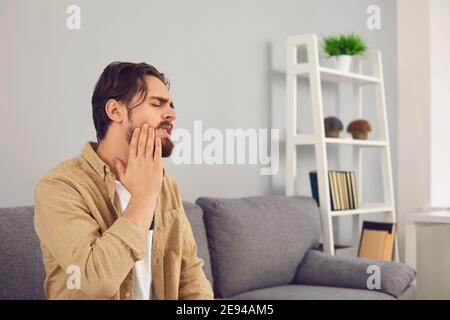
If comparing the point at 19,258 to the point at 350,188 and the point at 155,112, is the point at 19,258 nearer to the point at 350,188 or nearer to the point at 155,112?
the point at 155,112

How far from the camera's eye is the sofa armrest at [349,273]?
2369mm

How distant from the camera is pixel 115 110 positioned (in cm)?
108

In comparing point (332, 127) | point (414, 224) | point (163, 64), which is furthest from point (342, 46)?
point (163, 64)

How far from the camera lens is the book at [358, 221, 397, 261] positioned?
299cm

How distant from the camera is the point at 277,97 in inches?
116

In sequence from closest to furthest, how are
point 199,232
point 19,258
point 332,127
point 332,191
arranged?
point 19,258 → point 199,232 → point 332,191 → point 332,127

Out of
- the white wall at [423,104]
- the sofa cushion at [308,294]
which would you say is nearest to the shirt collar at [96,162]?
the sofa cushion at [308,294]

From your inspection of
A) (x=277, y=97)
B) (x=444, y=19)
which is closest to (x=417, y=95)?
(x=444, y=19)

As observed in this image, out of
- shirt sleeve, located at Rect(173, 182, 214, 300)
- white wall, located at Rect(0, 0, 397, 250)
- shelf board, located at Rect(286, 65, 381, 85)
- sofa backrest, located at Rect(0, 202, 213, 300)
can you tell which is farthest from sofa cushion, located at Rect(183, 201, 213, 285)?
shelf board, located at Rect(286, 65, 381, 85)

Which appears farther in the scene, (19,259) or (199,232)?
(199,232)

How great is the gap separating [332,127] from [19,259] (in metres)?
1.76

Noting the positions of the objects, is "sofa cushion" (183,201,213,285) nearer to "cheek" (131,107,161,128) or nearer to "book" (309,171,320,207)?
"book" (309,171,320,207)

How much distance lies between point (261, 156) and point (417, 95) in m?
1.15
